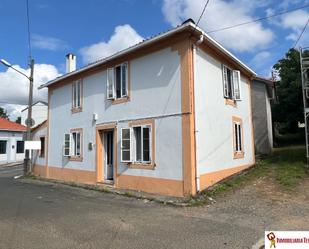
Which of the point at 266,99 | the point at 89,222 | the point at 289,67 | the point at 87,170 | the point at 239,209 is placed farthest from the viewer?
the point at 289,67

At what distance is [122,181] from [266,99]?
1300 cm

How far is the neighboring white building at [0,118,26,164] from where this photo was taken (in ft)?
108

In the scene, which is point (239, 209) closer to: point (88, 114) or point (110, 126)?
point (110, 126)

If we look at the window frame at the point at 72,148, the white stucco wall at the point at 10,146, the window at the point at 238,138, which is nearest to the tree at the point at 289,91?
the window at the point at 238,138

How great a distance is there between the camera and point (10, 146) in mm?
33781

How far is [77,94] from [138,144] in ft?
18.0

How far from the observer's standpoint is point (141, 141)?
41.4 ft

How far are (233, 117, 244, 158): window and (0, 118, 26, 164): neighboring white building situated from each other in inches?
963

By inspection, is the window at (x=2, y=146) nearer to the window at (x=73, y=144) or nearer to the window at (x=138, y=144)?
the window at (x=73, y=144)

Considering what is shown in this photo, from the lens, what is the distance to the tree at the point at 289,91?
80.0 feet

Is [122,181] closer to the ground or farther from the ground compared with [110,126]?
closer to the ground

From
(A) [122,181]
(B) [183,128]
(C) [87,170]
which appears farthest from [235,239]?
(C) [87,170]

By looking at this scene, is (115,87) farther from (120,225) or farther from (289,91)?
(289,91)

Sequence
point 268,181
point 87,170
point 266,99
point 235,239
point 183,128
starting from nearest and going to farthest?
point 235,239 → point 183,128 → point 268,181 → point 87,170 → point 266,99
